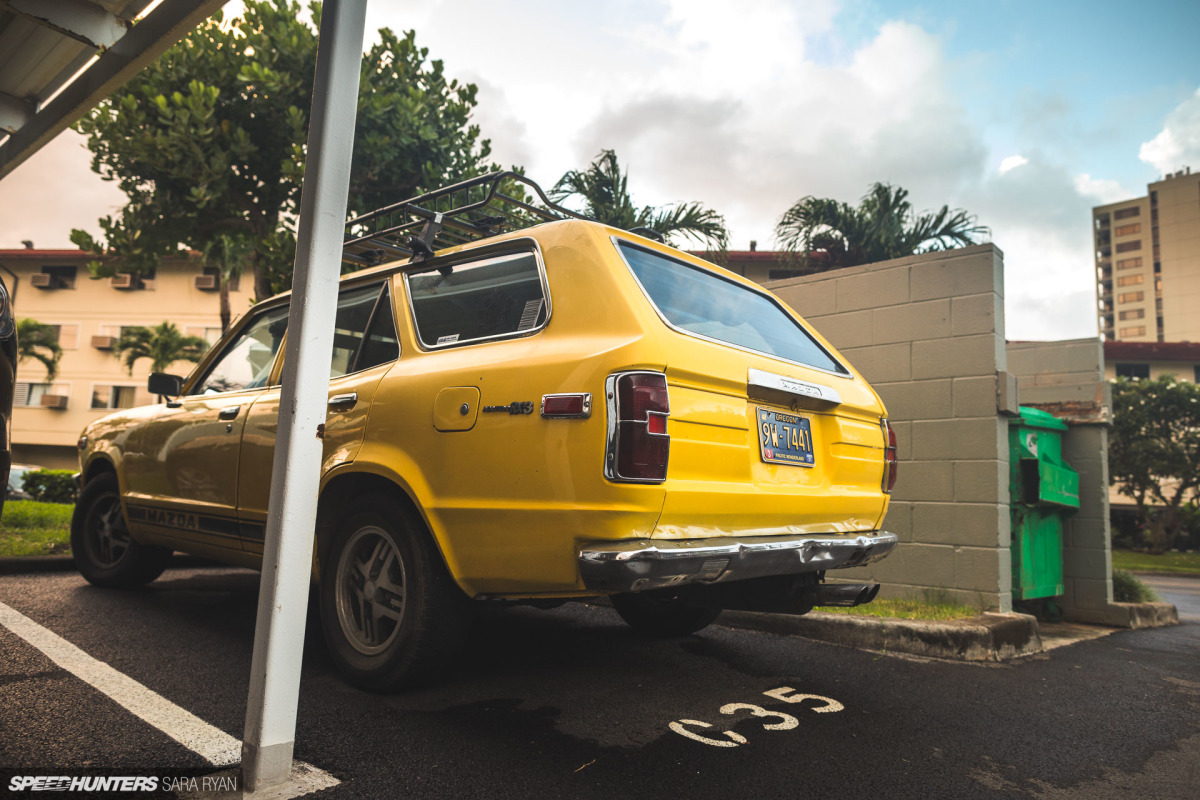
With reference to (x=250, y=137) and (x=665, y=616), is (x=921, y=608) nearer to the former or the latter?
(x=665, y=616)

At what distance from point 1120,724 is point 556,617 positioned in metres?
2.97

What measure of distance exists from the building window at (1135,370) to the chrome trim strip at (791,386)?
124 ft

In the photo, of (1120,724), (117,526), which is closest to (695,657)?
(1120,724)

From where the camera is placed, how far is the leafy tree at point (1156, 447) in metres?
22.3

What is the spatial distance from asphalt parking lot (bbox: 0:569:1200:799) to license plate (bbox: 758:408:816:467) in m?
1.00

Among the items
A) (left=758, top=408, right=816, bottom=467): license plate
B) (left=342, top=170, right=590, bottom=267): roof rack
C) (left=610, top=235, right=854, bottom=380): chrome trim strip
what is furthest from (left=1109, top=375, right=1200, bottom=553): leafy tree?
(left=342, top=170, right=590, bottom=267): roof rack

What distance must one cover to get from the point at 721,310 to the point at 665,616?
5.97ft

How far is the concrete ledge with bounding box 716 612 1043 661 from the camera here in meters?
4.19

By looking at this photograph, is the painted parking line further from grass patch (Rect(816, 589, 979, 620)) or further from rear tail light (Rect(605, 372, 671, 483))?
grass patch (Rect(816, 589, 979, 620))

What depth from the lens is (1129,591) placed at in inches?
261

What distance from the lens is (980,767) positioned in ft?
8.48

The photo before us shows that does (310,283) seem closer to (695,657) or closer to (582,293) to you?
(582,293)

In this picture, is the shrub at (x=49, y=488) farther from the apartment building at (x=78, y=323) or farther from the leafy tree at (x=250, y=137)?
the apartment building at (x=78, y=323)

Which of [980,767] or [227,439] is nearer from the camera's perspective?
[980,767]
